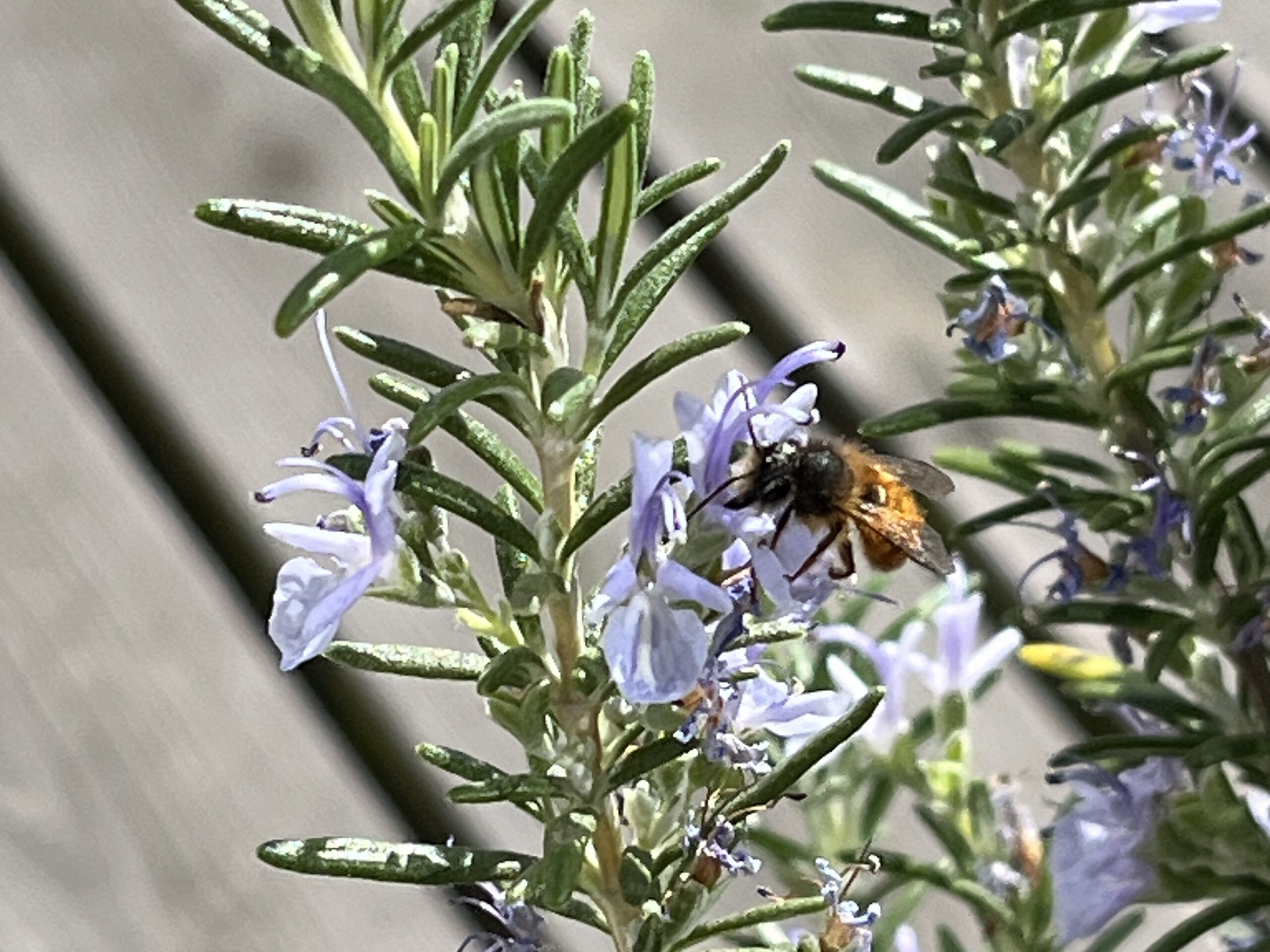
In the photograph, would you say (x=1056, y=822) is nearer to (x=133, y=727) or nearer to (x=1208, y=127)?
(x=1208, y=127)

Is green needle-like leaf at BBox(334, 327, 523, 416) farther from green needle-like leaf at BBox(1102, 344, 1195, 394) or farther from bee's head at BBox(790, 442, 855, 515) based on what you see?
green needle-like leaf at BBox(1102, 344, 1195, 394)

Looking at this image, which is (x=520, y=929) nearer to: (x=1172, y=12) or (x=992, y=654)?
(x=992, y=654)

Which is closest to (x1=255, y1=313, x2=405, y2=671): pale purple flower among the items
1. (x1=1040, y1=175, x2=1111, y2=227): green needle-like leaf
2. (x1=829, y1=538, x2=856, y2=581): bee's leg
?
(x1=829, y1=538, x2=856, y2=581): bee's leg

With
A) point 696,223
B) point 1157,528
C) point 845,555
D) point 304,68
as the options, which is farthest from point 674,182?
point 1157,528

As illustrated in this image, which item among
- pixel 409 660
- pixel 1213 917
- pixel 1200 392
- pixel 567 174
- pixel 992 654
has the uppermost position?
pixel 567 174

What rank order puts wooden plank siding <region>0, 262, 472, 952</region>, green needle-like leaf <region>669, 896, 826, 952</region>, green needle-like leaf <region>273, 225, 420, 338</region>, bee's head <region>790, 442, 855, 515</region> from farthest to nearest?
1. wooden plank siding <region>0, 262, 472, 952</region>
2. bee's head <region>790, 442, 855, 515</region>
3. green needle-like leaf <region>669, 896, 826, 952</region>
4. green needle-like leaf <region>273, 225, 420, 338</region>

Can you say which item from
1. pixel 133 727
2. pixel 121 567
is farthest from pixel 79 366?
pixel 133 727
